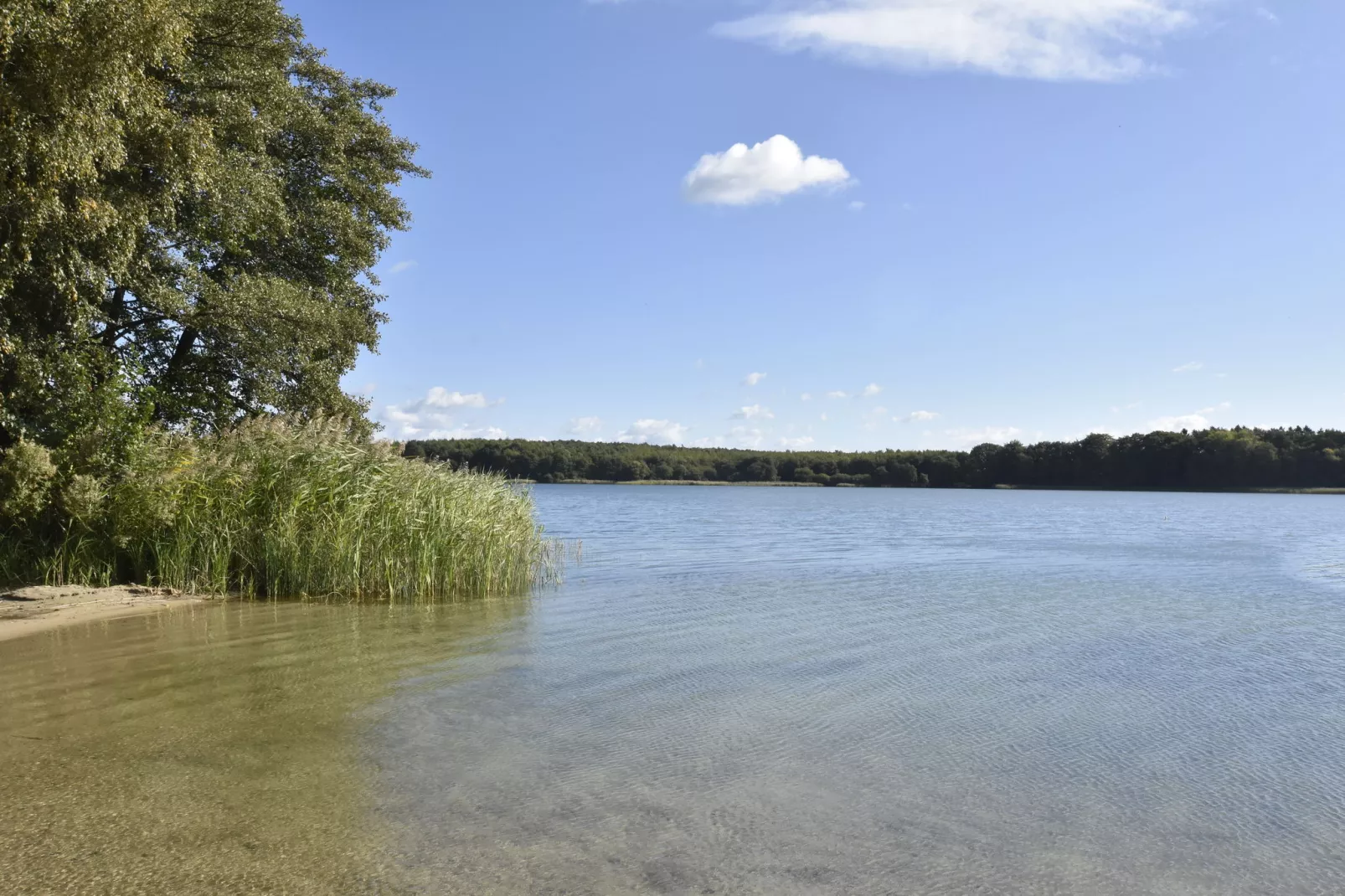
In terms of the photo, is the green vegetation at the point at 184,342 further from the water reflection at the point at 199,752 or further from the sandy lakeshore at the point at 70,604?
the water reflection at the point at 199,752

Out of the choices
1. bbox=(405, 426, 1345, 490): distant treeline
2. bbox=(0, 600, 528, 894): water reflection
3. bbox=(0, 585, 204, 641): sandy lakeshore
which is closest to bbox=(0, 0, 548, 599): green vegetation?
bbox=(0, 585, 204, 641): sandy lakeshore

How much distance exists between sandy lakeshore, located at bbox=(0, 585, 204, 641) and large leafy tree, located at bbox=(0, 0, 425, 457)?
215 cm

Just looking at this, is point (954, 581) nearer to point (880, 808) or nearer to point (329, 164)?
point (880, 808)

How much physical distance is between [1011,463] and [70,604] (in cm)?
11790

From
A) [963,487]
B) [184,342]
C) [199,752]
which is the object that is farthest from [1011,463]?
[199,752]

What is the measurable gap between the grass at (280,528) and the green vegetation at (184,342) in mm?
37

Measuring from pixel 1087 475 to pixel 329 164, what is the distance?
111 m

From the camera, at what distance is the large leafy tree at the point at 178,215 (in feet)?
34.7

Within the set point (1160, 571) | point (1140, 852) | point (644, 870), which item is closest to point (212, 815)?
point (644, 870)

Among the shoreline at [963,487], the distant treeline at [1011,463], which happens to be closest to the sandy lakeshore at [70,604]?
the distant treeline at [1011,463]

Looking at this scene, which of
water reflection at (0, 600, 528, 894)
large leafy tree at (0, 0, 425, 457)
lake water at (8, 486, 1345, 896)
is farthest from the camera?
large leafy tree at (0, 0, 425, 457)

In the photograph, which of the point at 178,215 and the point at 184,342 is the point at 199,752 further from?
the point at 184,342

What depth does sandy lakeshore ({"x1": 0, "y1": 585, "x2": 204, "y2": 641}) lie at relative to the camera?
12000 mm

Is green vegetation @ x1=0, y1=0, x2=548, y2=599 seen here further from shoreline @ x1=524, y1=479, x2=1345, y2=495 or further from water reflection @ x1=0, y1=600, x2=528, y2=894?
Answer: shoreline @ x1=524, y1=479, x2=1345, y2=495
